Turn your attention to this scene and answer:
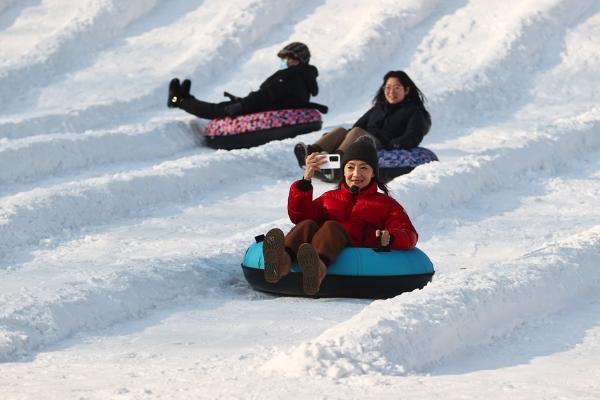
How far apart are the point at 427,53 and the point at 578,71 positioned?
186 cm

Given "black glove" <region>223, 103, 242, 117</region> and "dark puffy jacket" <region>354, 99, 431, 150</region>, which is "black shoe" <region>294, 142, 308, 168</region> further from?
"black glove" <region>223, 103, 242, 117</region>

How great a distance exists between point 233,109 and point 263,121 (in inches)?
13.1

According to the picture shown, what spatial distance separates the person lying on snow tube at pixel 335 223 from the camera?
5555 mm

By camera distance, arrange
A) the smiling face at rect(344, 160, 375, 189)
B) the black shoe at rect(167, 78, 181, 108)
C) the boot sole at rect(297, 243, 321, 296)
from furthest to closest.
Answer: the black shoe at rect(167, 78, 181, 108)
the smiling face at rect(344, 160, 375, 189)
the boot sole at rect(297, 243, 321, 296)

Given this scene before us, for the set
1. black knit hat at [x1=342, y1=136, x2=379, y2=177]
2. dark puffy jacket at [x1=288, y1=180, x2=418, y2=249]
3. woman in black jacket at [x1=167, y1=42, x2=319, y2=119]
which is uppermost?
woman in black jacket at [x1=167, y1=42, x2=319, y2=119]

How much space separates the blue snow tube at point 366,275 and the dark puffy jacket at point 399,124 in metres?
3.73

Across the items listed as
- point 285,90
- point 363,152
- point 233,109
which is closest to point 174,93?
point 233,109

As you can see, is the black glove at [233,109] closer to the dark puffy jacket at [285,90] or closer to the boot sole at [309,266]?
the dark puffy jacket at [285,90]

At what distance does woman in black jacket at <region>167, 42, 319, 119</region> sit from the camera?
36.5 ft

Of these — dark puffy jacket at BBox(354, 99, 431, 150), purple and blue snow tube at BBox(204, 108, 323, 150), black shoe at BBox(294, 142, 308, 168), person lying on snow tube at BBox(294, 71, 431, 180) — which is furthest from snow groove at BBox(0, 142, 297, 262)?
purple and blue snow tube at BBox(204, 108, 323, 150)

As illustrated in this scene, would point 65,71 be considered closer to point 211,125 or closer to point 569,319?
point 211,125

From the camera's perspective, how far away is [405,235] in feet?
18.8

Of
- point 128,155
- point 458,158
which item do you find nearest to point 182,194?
point 128,155

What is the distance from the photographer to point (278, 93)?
441 inches
